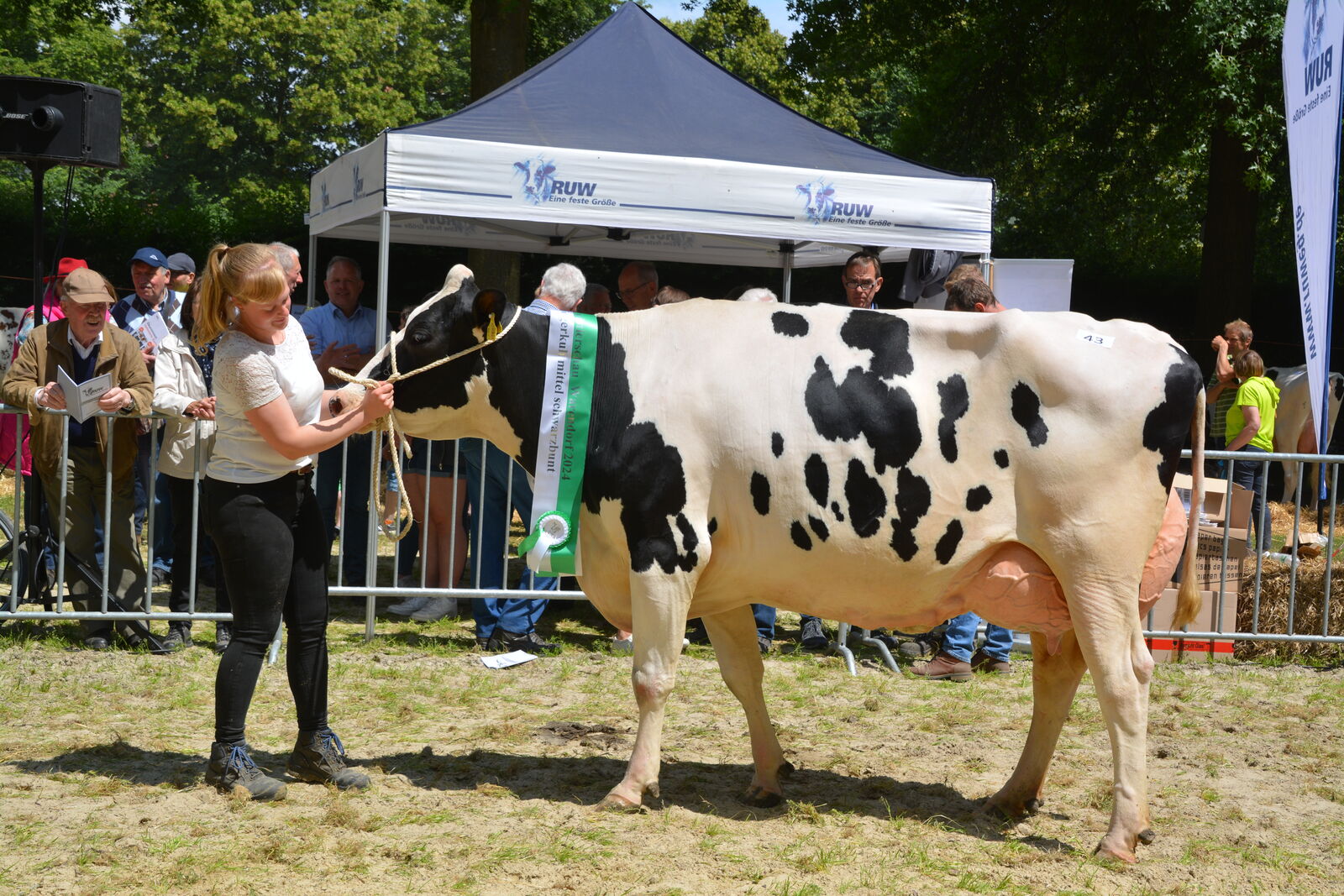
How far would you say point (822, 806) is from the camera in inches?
190

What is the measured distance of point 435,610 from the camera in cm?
827

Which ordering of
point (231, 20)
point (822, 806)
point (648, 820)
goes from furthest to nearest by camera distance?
point (231, 20) < point (822, 806) < point (648, 820)

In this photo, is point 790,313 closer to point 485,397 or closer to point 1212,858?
point 485,397

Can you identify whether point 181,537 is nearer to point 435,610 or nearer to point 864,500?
point 435,610

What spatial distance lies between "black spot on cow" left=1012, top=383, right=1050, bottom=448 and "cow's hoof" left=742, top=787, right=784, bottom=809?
1.75 meters

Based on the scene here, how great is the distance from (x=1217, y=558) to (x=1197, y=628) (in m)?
0.50

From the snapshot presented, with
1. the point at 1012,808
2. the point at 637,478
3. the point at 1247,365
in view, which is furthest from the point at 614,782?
the point at 1247,365

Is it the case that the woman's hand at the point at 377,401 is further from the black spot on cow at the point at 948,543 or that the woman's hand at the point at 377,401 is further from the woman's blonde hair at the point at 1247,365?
the woman's blonde hair at the point at 1247,365

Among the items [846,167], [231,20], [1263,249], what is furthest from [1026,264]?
[231,20]

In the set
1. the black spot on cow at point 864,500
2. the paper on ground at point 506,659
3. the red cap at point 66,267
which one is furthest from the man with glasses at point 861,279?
the red cap at point 66,267

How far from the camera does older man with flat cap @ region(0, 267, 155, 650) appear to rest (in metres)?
6.88

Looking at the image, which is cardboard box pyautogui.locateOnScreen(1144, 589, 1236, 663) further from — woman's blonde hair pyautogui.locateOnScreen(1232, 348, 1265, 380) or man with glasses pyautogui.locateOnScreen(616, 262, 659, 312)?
woman's blonde hair pyautogui.locateOnScreen(1232, 348, 1265, 380)

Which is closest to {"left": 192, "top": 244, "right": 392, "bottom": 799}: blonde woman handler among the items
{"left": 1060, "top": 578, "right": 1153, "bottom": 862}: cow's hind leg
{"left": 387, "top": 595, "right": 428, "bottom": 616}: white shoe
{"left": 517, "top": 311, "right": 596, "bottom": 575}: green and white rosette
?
{"left": 517, "top": 311, "right": 596, "bottom": 575}: green and white rosette

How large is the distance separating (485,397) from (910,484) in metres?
1.61
